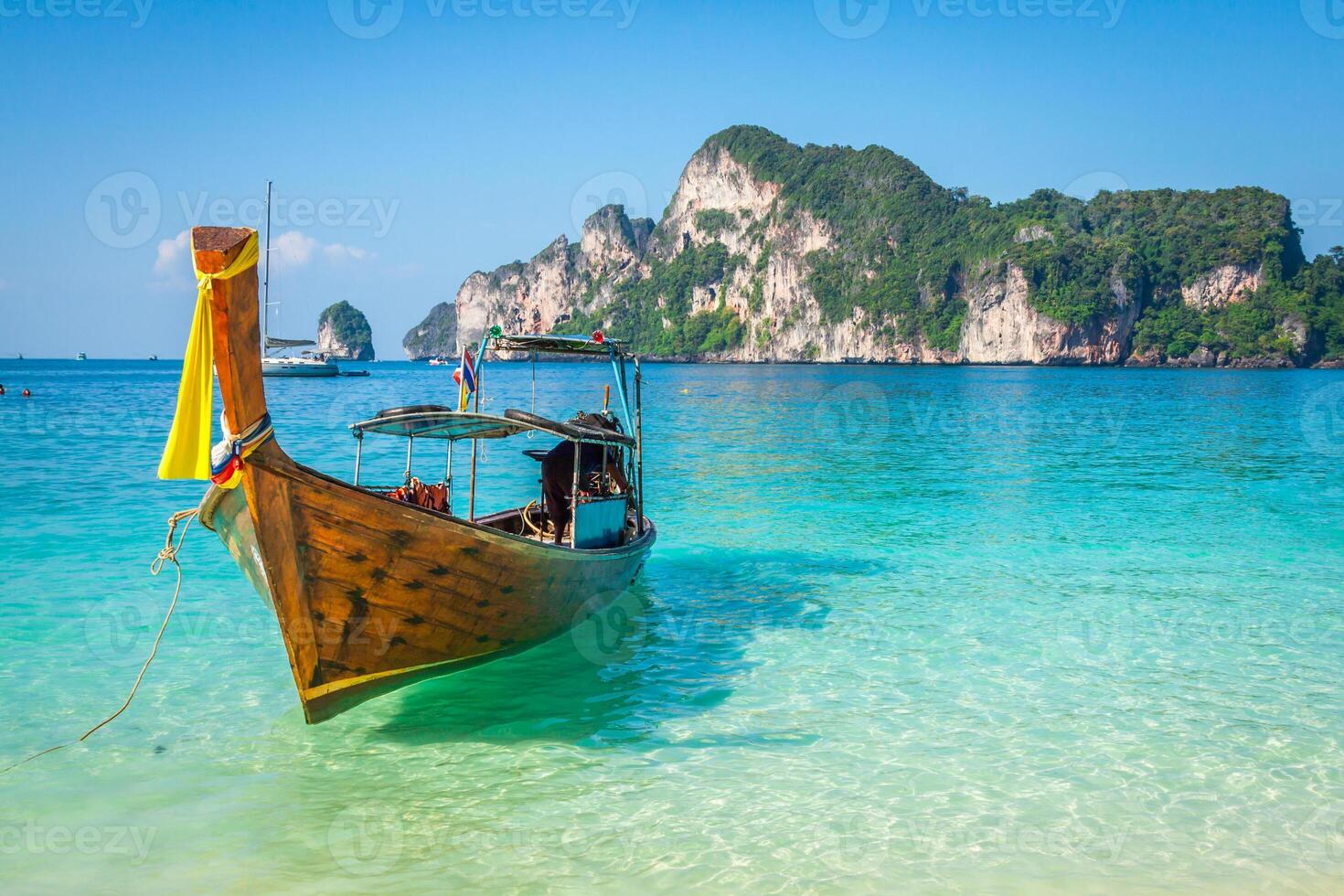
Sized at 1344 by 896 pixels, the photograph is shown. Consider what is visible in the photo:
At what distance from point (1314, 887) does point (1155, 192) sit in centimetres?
15648

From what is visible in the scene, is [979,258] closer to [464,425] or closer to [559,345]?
[559,345]

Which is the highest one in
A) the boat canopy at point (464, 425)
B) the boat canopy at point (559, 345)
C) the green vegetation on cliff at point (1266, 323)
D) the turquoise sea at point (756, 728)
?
the green vegetation on cliff at point (1266, 323)

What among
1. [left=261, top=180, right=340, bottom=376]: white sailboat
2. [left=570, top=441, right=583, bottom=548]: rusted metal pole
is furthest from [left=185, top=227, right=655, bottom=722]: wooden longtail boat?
[left=261, top=180, right=340, bottom=376]: white sailboat

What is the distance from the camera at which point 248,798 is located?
5918 mm

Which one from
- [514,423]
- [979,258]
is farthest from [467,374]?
[979,258]

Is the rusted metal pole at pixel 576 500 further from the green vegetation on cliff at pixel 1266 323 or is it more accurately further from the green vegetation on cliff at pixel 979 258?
the green vegetation on cliff at pixel 1266 323

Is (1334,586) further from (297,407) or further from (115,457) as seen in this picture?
(297,407)

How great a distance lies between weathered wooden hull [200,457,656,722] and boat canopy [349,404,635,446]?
3.56ft

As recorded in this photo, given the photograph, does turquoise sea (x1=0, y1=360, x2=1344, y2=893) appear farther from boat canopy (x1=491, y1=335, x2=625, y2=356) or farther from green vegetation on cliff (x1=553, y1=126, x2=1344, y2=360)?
green vegetation on cliff (x1=553, y1=126, x2=1344, y2=360)

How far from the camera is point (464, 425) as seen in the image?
8.62 m

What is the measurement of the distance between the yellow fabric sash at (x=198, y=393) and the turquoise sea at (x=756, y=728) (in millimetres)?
2141

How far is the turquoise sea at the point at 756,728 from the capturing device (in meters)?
5.30

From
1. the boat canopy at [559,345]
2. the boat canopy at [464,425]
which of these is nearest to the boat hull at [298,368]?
the boat canopy at [559,345]

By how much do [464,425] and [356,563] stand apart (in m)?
2.71
